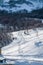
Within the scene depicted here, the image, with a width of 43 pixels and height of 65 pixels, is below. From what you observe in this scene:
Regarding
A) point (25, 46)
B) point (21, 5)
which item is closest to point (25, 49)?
point (25, 46)

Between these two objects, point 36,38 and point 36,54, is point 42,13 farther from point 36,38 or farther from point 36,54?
point 36,54

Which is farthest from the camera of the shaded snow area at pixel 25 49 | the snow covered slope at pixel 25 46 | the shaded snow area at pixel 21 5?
the shaded snow area at pixel 21 5

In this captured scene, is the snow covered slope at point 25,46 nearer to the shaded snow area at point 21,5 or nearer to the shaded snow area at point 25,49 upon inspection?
the shaded snow area at point 25,49

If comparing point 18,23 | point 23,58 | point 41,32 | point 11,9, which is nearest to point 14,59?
point 23,58

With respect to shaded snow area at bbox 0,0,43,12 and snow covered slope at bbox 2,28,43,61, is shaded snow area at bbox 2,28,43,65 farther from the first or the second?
shaded snow area at bbox 0,0,43,12

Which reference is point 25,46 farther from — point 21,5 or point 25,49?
point 21,5

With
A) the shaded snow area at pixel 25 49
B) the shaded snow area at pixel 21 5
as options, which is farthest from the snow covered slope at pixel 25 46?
the shaded snow area at pixel 21 5
